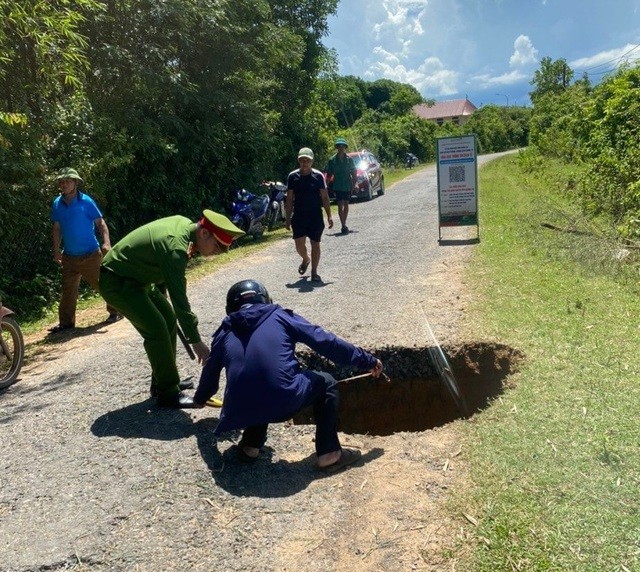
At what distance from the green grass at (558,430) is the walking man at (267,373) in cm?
93

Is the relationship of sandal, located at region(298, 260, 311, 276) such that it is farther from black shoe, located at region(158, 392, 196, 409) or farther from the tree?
the tree

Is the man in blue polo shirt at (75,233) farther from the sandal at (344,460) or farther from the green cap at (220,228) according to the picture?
the sandal at (344,460)

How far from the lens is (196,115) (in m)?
14.8

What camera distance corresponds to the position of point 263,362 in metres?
4.11

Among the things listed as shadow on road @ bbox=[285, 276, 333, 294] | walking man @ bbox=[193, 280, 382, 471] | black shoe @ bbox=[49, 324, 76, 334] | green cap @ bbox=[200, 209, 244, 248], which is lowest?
black shoe @ bbox=[49, 324, 76, 334]

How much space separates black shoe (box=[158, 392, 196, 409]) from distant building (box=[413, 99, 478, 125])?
4510 inches

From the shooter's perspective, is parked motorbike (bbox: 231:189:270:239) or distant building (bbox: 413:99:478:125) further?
distant building (bbox: 413:99:478:125)

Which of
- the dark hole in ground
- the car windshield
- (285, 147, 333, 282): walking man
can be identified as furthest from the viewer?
the car windshield

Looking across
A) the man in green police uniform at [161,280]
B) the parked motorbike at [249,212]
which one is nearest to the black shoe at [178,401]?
the man in green police uniform at [161,280]

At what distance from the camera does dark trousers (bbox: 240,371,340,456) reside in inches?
169

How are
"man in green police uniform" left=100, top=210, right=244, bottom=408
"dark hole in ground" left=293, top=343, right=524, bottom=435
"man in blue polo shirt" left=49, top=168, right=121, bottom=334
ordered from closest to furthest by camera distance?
"man in green police uniform" left=100, top=210, right=244, bottom=408 < "dark hole in ground" left=293, top=343, right=524, bottom=435 < "man in blue polo shirt" left=49, top=168, right=121, bottom=334

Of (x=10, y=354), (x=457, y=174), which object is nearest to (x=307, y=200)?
(x=457, y=174)

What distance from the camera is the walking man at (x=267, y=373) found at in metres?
4.11

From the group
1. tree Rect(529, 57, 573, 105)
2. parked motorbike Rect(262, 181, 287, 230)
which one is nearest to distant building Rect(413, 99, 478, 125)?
tree Rect(529, 57, 573, 105)
